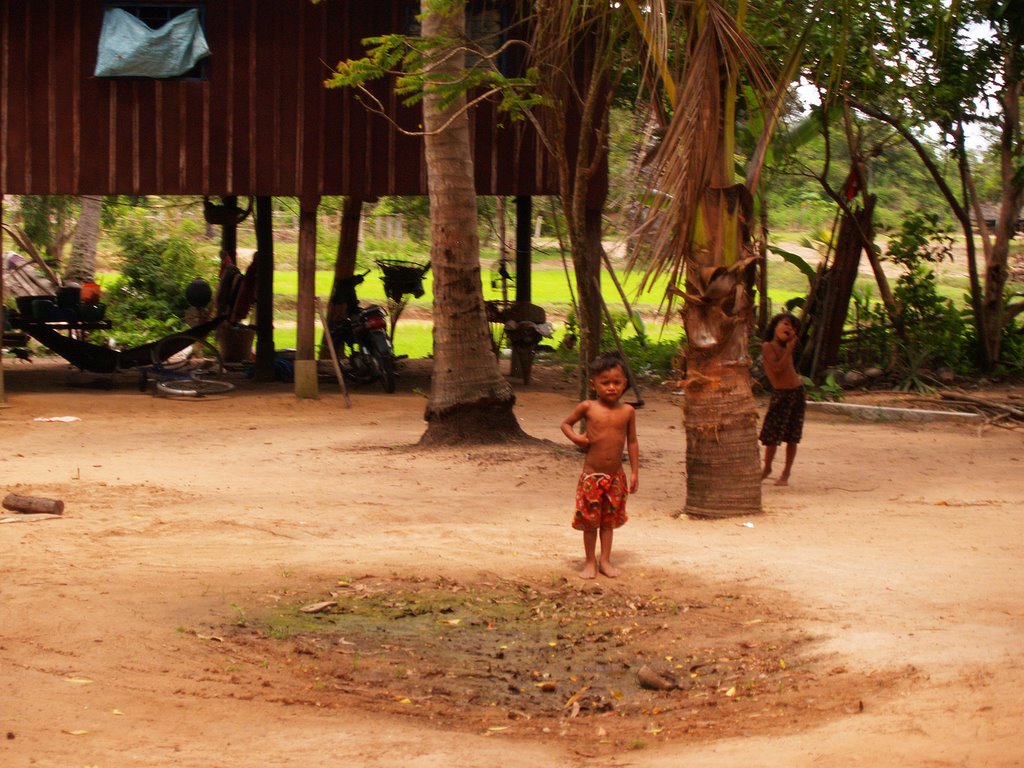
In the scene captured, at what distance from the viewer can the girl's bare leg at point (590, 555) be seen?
6797mm

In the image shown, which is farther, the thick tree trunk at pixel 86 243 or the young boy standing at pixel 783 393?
the thick tree trunk at pixel 86 243

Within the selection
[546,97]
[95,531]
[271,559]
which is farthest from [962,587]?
[546,97]

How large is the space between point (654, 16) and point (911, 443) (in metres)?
6.24

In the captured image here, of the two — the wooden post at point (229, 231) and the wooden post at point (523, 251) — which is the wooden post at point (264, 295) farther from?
the wooden post at point (523, 251)

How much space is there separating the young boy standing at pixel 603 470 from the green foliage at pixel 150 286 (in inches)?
626

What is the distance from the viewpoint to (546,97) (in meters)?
10.5

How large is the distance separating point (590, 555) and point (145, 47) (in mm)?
10032

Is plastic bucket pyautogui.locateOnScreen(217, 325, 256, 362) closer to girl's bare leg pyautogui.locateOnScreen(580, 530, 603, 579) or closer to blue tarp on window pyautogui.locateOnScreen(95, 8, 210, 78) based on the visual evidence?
blue tarp on window pyautogui.locateOnScreen(95, 8, 210, 78)

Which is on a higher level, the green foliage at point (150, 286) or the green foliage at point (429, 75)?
the green foliage at point (429, 75)

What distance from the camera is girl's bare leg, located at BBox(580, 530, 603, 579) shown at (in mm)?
6797

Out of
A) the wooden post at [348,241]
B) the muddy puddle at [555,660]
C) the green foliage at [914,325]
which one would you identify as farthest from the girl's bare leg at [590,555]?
the wooden post at [348,241]

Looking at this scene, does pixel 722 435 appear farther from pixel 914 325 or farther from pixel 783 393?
pixel 914 325

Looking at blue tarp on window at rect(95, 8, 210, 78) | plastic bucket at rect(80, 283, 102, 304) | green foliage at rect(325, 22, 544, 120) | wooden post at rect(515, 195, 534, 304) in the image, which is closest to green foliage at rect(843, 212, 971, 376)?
wooden post at rect(515, 195, 534, 304)

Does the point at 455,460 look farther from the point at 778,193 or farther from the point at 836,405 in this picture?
the point at 778,193
